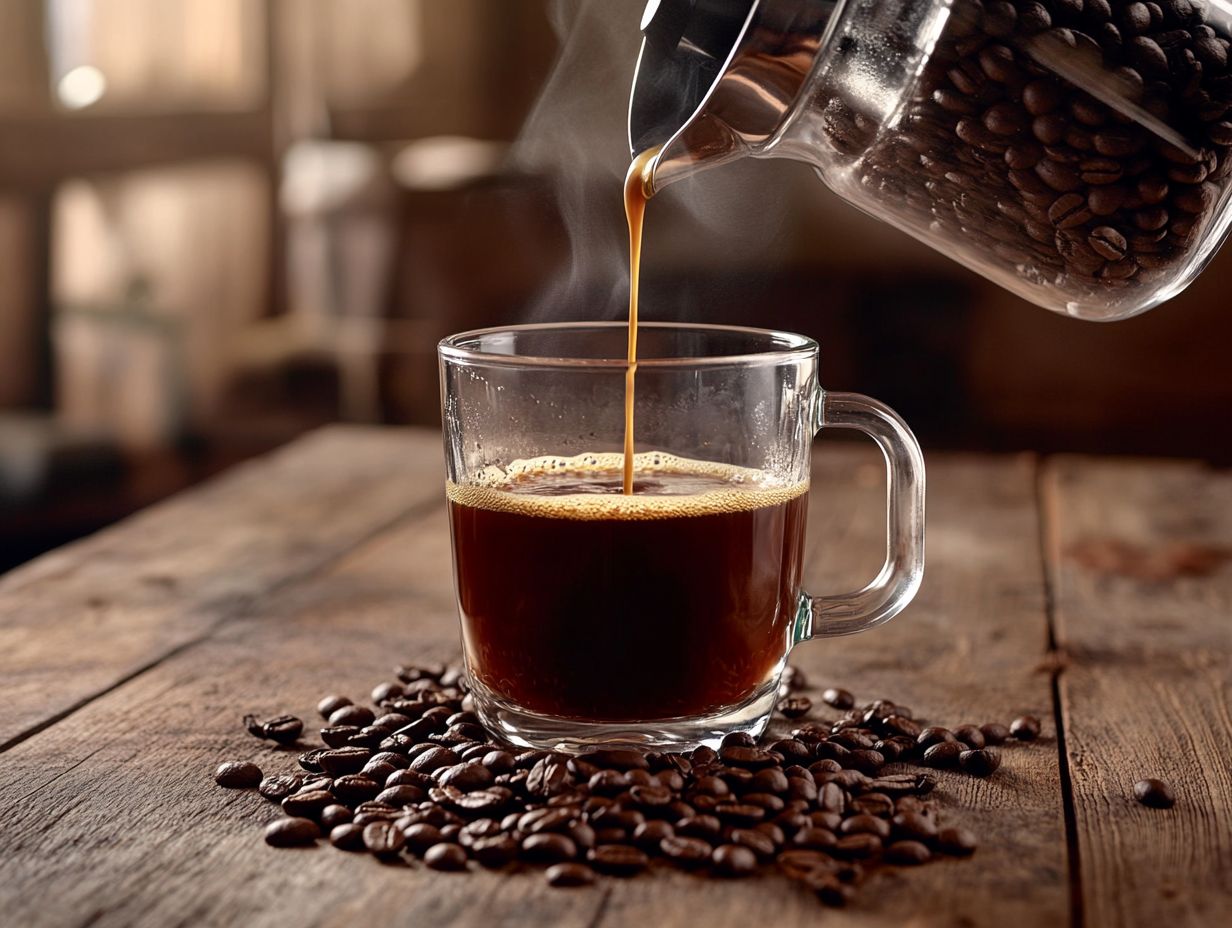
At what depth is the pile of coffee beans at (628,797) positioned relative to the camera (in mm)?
889

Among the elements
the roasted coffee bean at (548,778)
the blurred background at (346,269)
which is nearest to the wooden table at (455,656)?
the roasted coffee bean at (548,778)

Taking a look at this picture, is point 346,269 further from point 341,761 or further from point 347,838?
point 347,838

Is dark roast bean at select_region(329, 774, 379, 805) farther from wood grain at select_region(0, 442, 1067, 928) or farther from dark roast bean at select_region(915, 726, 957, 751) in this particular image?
dark roast bean at select_region(915, 726, 957, 751)

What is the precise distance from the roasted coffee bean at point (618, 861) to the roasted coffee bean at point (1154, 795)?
360 mm

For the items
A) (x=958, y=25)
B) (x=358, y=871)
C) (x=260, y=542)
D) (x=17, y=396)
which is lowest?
(x=17, y=396)

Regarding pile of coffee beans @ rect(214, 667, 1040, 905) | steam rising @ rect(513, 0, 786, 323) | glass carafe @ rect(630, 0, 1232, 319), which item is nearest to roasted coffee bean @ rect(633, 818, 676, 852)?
pile of coffee beans @ rect(214, 667, 1040, 905)

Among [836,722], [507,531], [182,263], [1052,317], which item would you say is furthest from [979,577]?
[182,263]

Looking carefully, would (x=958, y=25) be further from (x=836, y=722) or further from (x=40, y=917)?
(x=40, y=917)

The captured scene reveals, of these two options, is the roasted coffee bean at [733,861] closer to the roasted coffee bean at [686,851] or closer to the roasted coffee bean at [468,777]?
the roasted coffee bean at [686,851]

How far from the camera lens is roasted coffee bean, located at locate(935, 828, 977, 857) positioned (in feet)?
2.96

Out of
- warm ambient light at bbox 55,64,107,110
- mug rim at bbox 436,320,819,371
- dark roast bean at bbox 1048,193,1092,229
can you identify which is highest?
dark roast bean at bbox 1048,193,1092,229

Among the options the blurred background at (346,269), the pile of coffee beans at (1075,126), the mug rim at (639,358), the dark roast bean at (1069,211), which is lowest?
the blurred background at (346,269)

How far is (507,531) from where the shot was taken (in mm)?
1063

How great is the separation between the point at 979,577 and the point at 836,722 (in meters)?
0.53
